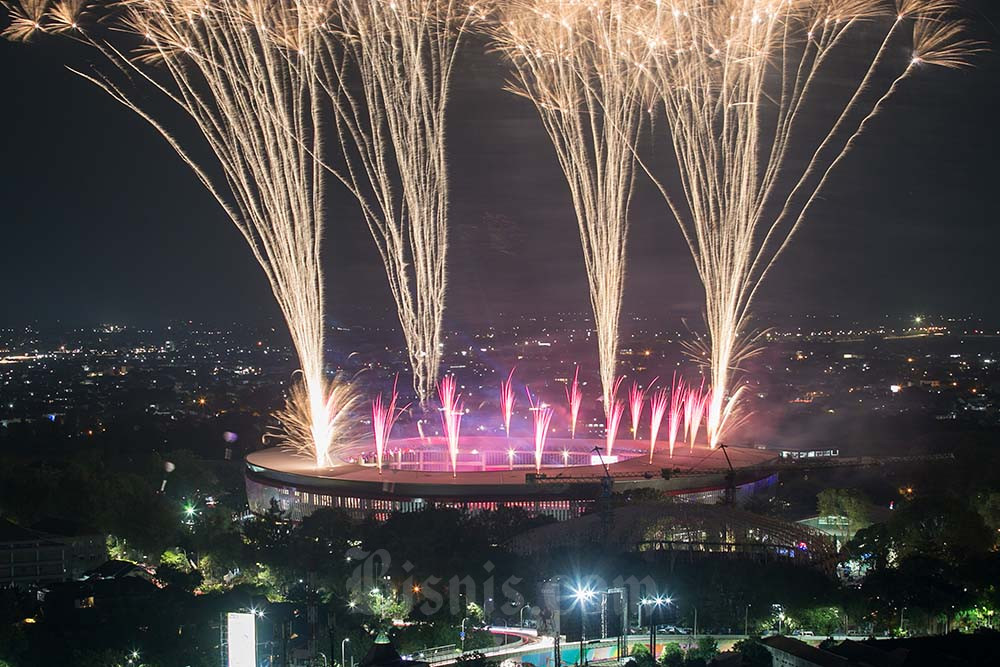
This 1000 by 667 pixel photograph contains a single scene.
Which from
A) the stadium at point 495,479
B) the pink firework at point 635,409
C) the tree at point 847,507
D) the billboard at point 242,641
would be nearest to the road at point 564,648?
the billboard at point 242,641

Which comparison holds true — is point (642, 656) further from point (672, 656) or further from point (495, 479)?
point (495, 479)

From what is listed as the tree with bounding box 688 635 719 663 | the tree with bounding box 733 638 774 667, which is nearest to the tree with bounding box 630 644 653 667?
the tree with bounding box 688 635 719 663

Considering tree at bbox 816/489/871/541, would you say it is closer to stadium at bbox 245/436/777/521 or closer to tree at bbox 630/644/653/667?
stadium at bbox 245/436/777/521

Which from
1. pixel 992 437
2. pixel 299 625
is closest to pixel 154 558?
pixel 299 625

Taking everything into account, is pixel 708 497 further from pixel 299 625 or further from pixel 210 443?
pixel 210 443

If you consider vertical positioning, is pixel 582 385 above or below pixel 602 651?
above

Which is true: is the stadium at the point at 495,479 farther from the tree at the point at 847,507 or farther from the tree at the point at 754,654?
the tree at the point at 754,654
